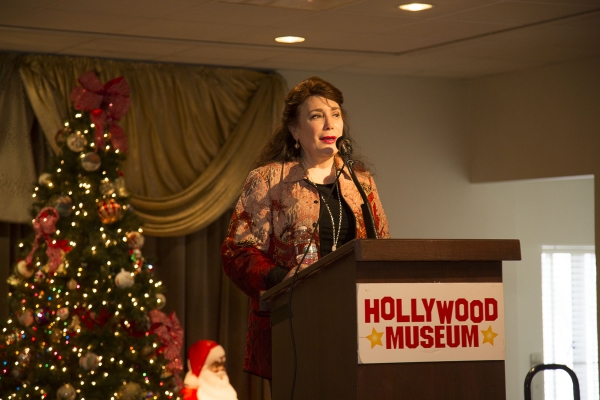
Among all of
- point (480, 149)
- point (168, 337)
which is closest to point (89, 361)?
point (168, 337)

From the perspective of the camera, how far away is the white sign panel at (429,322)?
6.48 feet

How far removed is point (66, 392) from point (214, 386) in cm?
132

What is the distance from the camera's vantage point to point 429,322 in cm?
203

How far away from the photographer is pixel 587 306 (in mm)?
8562

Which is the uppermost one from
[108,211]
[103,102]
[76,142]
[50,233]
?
[103,102]

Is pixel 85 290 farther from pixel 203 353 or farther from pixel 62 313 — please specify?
pixel 203 353

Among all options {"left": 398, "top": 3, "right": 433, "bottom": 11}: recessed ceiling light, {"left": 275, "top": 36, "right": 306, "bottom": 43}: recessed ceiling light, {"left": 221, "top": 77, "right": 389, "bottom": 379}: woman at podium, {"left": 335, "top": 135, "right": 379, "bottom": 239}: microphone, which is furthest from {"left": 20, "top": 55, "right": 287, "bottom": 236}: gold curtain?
{"left": 335, "top": 135, "right": 379, "bottom": 239}: microphone

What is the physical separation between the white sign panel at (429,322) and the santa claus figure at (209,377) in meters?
4.30

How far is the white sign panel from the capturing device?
1.97m

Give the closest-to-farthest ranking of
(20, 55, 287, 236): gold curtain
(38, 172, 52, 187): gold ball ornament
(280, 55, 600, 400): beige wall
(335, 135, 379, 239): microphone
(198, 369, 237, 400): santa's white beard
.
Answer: (335, 135, 379, 239): microphone → (38, 172, 52, 187): gold ball ornament → (198, 369, 237, 400): santa's white beard → (20, 55, 287, 236): gold curtain → (280, 55, 600, 400): beige wall

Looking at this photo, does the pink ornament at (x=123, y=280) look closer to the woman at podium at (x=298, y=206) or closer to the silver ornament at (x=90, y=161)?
the silver ornament at (x=90, y=161)

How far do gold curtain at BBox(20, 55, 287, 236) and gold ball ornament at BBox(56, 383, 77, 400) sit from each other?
1.52 metres

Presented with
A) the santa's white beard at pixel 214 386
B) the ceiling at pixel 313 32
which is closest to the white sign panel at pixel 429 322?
the ceiling at pixel 313 32

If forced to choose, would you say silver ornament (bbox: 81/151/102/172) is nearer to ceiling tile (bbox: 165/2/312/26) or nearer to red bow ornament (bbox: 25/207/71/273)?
red bow ornament (bbox: 25/207/71/273)
